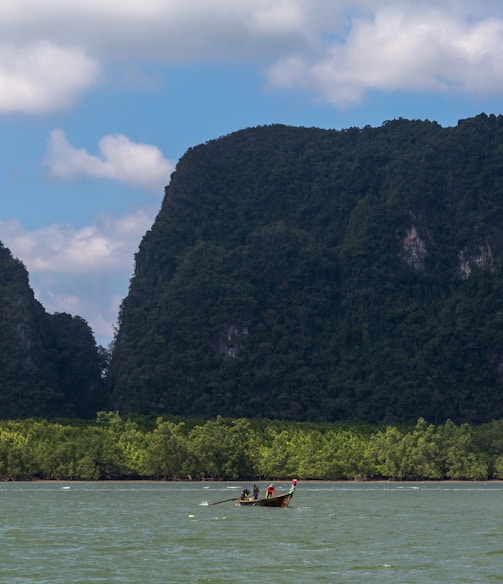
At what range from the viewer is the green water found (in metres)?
51.1

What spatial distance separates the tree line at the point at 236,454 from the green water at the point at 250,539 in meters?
27.6

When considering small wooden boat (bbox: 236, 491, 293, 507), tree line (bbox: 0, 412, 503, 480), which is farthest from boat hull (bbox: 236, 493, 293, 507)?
tree line (bbox: 0, 412, 503, 480)

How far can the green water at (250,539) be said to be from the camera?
168ft

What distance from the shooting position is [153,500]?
341 ft

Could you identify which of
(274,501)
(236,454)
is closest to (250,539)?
(274,501)

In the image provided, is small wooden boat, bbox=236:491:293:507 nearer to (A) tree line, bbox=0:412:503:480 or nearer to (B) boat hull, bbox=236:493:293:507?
(B) boat hull, bbox=236:493:293:507

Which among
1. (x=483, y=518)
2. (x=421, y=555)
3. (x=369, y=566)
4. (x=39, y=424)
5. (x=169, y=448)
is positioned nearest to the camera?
(x=369, y=566)

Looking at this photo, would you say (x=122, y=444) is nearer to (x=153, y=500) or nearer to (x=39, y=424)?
(x=39, y=424)

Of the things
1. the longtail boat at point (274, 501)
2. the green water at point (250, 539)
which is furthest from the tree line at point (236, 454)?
the longtail boat at point (274, 501)

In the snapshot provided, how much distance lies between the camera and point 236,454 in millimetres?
139250

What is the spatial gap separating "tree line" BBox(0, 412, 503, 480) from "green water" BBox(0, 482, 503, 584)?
90.7 ft

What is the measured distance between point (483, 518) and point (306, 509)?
1345 cm

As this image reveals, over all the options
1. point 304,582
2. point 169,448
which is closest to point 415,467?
point 169,448

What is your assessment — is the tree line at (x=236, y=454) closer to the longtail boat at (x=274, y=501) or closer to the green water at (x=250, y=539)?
the green water at (x=250, y=539)
